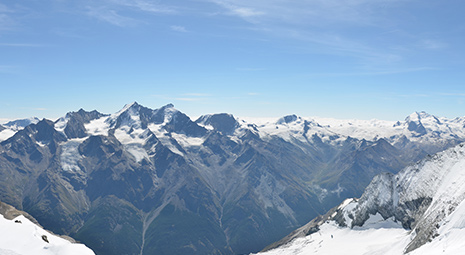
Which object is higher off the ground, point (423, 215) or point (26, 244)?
point (423, 215)

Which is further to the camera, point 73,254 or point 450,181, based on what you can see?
point 450,181

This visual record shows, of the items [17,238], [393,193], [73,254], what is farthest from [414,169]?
[17,238]

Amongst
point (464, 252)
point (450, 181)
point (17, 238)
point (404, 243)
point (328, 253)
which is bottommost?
point (328, 253)

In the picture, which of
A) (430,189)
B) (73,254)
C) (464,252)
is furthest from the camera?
(430,189)

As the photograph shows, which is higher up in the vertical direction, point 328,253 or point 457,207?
point 457,207

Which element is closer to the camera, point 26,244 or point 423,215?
point 26,244

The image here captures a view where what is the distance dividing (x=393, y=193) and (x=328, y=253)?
52.4 m

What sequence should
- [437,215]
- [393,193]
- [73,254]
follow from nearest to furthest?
[73,254] → [437,215] → [393,193]

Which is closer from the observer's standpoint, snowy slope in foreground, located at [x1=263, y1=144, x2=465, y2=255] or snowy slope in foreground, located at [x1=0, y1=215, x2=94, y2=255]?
snowy slope in foreground, located at [x1=0, y1=215, x2=94, y2=255]

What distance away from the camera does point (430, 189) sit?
163 metres

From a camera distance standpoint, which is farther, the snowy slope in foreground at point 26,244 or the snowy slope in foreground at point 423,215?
the snowy slope in foreground at point 423,215

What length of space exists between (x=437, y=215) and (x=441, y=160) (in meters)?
46.8

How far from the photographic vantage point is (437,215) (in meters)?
131

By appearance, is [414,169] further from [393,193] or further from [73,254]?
[73,254]
